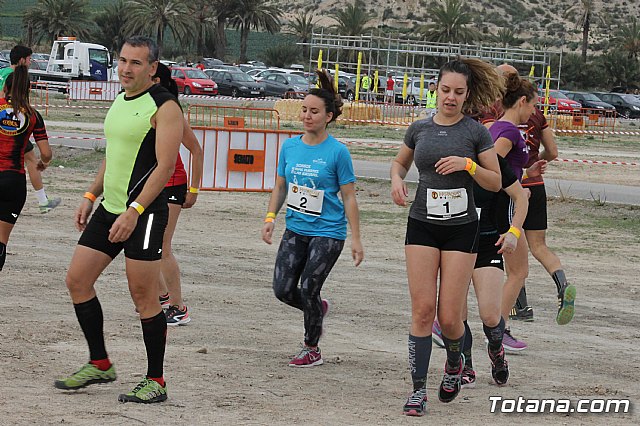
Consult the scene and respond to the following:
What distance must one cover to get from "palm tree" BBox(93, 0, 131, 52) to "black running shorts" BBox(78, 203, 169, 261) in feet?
284

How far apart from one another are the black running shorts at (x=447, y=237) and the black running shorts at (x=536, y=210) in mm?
2763

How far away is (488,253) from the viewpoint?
7.06 meters

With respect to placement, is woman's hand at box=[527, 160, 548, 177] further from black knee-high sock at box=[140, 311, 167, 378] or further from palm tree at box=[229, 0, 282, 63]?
palm tree at box=[229, 0, 282, 63]

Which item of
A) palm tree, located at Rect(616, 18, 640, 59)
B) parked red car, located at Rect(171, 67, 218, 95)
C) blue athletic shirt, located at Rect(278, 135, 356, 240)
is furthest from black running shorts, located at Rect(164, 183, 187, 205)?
palm tree, located at Rect(616, 18, 640, 59)

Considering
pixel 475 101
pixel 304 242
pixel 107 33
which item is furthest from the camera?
pixel 107 33

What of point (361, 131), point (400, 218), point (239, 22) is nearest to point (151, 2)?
point (239, 22)

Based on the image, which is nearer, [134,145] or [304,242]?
[134,145]

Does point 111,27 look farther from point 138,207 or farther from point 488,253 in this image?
point 138,207

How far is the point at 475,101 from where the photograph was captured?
6.45 meters

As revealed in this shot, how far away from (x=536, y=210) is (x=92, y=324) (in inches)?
156

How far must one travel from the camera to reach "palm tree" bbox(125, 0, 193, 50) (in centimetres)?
8325

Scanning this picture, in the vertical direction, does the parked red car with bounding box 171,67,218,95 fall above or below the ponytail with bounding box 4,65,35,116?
below

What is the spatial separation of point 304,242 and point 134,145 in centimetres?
170

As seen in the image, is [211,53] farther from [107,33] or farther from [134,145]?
[134,145]
